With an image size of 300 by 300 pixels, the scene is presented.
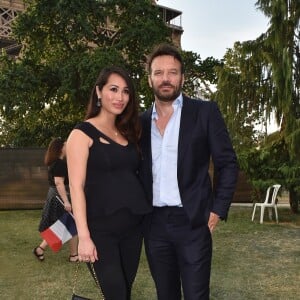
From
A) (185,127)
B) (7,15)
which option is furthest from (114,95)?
(7,15)

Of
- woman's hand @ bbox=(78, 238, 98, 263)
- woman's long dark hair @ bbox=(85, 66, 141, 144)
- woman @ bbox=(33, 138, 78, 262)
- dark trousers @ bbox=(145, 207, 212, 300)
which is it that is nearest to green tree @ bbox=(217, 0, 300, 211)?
woman @ bbox=(33, 138, 78, 262)

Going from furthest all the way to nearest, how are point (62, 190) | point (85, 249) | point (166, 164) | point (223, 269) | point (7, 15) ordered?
point (7, 15), point (62, 190), point (223, 269), point (166, 164), point (85, 249)

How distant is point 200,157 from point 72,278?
326 centimetres

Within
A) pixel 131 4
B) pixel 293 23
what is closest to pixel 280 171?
pixel 293 23

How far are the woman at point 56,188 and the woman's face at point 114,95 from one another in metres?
3.60

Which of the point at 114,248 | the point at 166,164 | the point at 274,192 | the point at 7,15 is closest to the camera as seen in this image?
the point at 114,248

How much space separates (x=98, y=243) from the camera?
7.67ft

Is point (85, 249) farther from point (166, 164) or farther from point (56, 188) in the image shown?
point (56, 188)

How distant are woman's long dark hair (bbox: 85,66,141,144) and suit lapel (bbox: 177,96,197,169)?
0.79 feet

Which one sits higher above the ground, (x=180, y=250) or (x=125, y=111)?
(x=125, y=111)

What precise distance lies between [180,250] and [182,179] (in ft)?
1.27

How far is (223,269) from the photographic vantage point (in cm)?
548

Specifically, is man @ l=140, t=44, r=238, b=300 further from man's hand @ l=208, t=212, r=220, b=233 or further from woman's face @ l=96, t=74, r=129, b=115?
woman's face @ l=96, t=74, r=129, b=115

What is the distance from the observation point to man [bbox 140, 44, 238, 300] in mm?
2416
